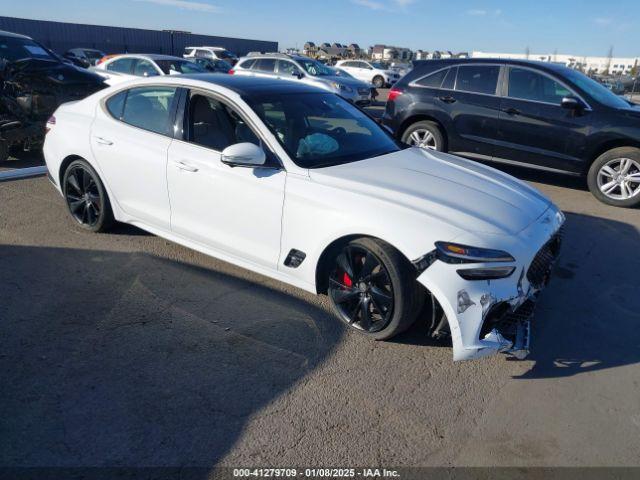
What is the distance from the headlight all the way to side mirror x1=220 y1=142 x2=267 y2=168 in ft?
4.52

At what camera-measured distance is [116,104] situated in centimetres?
463

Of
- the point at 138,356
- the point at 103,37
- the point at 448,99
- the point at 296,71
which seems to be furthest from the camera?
the point at 103,37

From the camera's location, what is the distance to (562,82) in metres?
7.00

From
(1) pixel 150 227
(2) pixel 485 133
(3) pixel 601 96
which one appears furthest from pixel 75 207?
(3) pixel 601 96

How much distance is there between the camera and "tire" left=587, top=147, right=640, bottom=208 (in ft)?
21.4

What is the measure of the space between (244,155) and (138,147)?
1.31m

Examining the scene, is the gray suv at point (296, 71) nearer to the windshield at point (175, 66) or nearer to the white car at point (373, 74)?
the windshield at point (175, 66)

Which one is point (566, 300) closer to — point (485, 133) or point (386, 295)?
point (386, 295)

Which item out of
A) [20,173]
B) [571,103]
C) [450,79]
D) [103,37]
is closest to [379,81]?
[450,79]

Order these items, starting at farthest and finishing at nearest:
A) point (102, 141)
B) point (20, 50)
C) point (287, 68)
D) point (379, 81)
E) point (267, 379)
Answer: point (379, 81) → point (287, 68) → point (20, 50) → point (102, 141) → point (267, 379)

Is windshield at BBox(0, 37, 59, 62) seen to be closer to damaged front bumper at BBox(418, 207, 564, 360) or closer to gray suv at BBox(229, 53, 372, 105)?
gray suv at BBox(229, 53, 372, 105)

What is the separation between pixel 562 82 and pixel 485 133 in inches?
47.4

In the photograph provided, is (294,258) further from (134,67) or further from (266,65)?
(266,65)

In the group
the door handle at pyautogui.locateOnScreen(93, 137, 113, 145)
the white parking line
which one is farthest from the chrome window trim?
the white parking line
